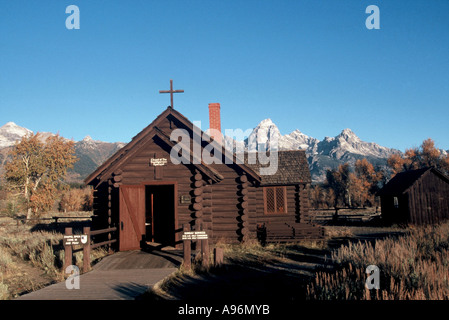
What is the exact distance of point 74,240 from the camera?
421 inches

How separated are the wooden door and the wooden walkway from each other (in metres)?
0.58

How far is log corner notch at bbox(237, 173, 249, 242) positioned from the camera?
16016 mm

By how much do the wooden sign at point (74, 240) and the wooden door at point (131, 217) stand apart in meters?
Answer: 2.24

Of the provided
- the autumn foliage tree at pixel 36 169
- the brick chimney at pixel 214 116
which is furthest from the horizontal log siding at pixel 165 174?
the autumn foliage tree at pixel 36 169

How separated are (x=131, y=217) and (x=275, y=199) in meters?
10.6

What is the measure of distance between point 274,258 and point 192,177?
15.7 ft

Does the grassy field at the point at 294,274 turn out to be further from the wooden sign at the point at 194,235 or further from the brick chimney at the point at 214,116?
the brick chimney at the point at 214,116

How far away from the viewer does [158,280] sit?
8945 millimetres

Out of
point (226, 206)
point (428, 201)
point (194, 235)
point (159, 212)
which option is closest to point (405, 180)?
point (428, 201)

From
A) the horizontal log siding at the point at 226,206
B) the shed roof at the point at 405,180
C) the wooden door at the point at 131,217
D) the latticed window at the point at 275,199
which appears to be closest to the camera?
the wooden door at the point at 131,217

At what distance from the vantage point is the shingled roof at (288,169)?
Answer: 20938 mm

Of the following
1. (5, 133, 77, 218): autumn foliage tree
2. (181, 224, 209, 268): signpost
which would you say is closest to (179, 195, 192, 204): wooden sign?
(181, 224, 209, 268): signpost

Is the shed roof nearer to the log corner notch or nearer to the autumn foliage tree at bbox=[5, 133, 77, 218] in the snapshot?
the log corner notch
